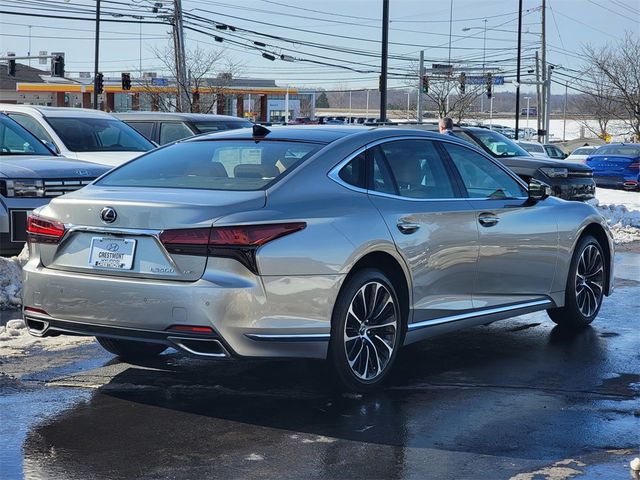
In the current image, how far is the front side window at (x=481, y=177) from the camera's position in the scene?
24.7ft

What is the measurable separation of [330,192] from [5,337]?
9.83 ft

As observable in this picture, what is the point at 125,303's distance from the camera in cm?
571

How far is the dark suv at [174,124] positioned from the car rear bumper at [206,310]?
38.0ft

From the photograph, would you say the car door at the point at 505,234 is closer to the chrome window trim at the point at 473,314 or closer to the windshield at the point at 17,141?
the chrome window trim at the point at 473,314

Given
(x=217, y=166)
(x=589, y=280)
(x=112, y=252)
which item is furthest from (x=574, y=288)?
(x=112, y=252)

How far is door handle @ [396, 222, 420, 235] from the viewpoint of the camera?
658 cm

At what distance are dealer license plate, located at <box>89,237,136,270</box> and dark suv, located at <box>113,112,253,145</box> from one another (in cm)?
1155

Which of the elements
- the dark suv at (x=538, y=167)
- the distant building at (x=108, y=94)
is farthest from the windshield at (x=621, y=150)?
the distant building at (x=108, y=94)

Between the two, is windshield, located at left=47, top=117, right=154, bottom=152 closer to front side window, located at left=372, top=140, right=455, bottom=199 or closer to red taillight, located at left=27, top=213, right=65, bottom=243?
front side window, located at left=372, top=140, right=455, bottom=199

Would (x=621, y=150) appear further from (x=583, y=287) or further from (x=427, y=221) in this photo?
(x=427, y=221)

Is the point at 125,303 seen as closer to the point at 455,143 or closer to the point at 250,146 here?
the point at 250,146

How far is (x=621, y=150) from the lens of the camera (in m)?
34.3

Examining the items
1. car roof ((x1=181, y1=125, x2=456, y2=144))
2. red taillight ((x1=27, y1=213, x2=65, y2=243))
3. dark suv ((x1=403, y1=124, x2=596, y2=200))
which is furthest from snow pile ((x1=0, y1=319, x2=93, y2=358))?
dark suv ((x1=403, y1=124, x2=596, y2=200))

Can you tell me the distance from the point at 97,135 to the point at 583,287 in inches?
333
